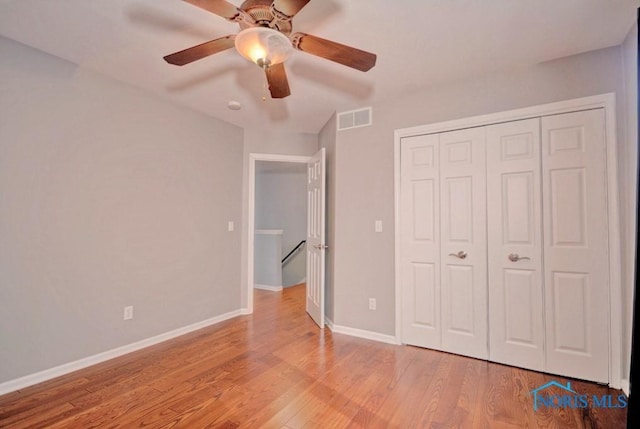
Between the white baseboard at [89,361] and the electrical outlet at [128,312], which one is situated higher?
the electrical outlet at [128,312]

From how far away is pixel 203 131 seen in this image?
11.8 feet

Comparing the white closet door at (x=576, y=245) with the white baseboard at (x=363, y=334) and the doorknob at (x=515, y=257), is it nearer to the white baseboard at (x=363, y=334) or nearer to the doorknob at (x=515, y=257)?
the doorknob at (x=515, y=257)

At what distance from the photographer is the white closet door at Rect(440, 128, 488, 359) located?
2670 millimetres

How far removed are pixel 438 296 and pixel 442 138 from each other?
148cm

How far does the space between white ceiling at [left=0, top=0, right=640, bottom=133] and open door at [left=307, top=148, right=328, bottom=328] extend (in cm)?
103

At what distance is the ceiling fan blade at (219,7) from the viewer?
140 cm

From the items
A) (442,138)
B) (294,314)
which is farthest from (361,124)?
(294,314)

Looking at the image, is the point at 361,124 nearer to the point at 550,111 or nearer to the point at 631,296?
the point at 550,111

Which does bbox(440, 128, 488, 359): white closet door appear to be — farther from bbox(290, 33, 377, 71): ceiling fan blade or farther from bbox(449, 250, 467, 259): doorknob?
bbox(290, 33, 377, 71): ceiling fan blade

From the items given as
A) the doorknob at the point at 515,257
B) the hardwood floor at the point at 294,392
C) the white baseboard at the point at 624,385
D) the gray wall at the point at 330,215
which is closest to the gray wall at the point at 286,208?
the gray wall at the point at 330,215

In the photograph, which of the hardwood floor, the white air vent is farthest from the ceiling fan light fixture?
the hardwood floor

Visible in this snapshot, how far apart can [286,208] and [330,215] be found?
9.99 ft

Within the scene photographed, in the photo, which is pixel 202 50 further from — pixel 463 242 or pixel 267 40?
pixel 463 242

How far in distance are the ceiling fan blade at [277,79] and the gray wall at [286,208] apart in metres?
4.06
